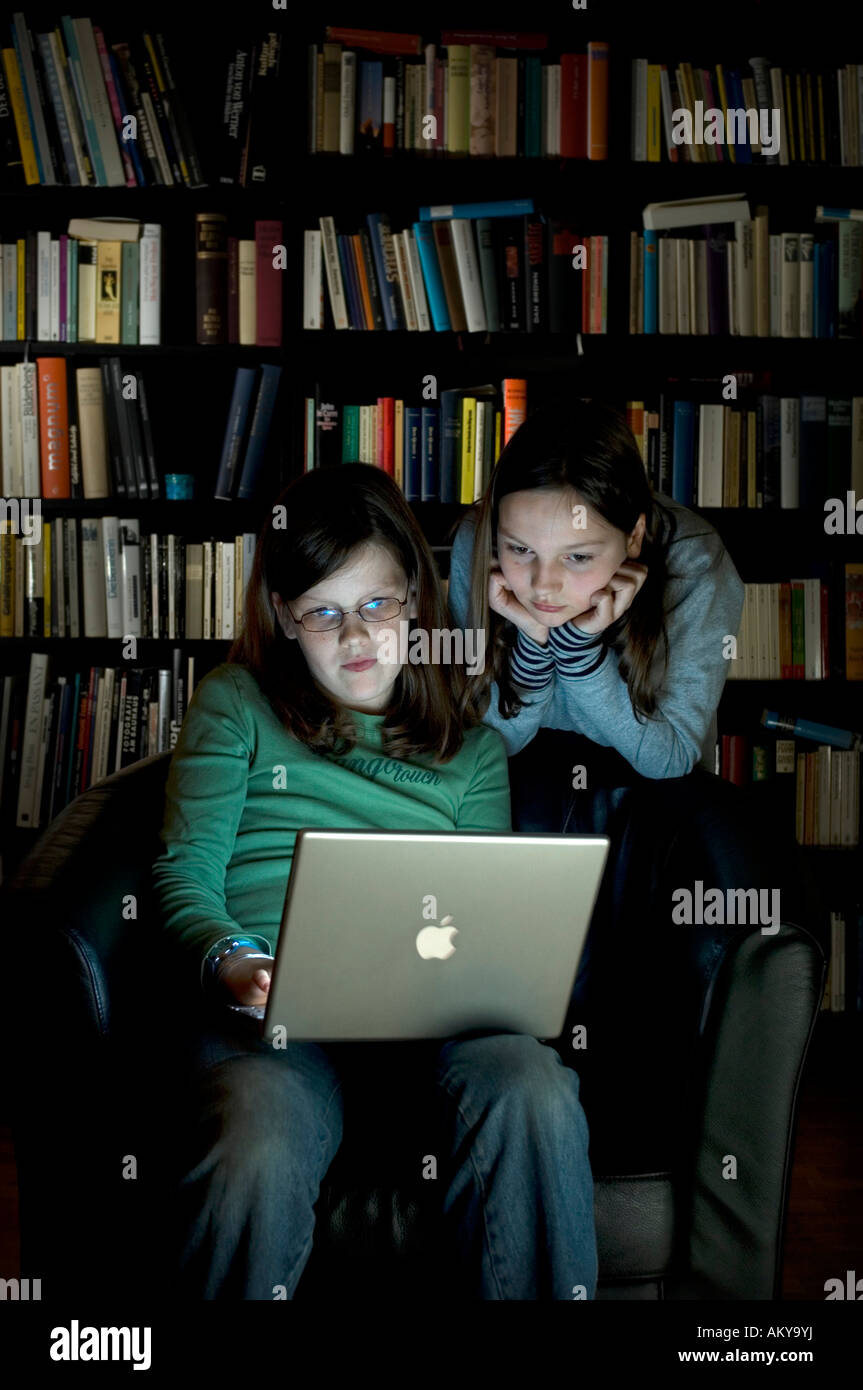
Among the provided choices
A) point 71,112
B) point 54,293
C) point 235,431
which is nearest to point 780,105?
point 235,431

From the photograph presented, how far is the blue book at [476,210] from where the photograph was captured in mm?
2574

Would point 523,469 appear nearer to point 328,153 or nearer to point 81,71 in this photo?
point 328,153

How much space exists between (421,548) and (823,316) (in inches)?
57.2

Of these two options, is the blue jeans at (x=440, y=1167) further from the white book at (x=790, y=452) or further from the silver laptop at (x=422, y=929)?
the white book at (x=790, y=452)

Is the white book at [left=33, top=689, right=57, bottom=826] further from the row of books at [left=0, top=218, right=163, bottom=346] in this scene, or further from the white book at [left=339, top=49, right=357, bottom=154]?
the white book at [left=339, top=49, right=357, bottom=154]

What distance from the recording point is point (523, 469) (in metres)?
1.63

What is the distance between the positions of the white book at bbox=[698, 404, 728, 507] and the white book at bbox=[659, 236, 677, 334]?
7.5 inches

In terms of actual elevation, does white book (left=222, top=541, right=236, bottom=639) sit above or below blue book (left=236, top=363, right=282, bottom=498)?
below

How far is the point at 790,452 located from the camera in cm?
264

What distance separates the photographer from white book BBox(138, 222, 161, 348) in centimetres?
256

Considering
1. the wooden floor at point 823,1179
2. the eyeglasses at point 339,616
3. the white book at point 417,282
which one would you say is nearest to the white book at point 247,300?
the white book at point 417,282

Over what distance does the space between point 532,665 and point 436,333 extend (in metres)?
1.19

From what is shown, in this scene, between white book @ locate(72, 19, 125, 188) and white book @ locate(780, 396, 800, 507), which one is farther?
white book @ locate(780, 396, 800, 507)

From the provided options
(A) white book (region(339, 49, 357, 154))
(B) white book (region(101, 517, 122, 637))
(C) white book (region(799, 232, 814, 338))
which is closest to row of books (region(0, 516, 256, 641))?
(B) white book (region(101, 517, 122, 637))
